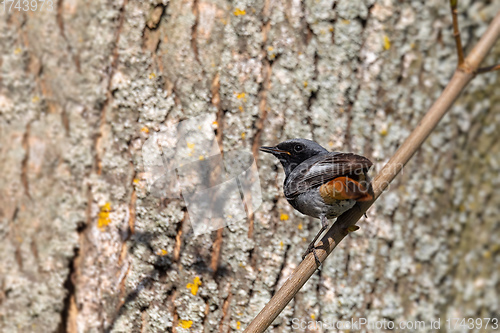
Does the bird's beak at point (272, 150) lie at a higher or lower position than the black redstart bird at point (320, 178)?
higher

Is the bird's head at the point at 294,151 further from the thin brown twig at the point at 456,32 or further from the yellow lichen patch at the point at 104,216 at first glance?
the thin brown twig at the point at 456,32

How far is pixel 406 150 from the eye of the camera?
188 centimetres

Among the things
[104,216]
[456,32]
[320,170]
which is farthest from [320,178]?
[104,216]

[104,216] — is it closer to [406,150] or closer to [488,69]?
[406,150]

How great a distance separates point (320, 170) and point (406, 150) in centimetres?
72

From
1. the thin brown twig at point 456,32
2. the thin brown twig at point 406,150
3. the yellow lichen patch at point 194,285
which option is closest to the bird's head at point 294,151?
the thin brown twig at point 406,150

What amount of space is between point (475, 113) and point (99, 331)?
2997 millimetres

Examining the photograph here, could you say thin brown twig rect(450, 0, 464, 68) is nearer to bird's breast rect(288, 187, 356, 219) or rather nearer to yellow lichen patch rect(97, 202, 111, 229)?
bird's breast rect(288, 187, 356, 219)

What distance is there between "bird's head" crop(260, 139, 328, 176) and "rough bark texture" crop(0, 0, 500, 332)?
0.37 feet

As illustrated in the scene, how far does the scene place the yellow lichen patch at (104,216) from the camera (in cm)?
274

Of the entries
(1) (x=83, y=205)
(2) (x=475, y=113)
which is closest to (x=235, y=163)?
(1) (x=83, y=205)

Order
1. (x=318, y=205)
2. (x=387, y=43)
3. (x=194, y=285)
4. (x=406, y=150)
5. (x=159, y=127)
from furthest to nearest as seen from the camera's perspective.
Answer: (x=387, y=43) < (x=159, y=127) < (x=194, y=285) < (x=318, y=205) < (x=406, y=150)

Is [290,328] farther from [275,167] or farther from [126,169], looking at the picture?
[126,169]

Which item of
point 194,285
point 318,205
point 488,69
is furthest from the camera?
point 194,285
